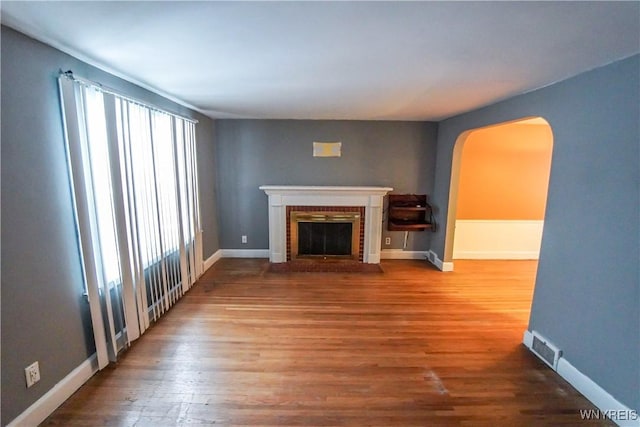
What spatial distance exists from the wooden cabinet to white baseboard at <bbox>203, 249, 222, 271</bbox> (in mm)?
2695

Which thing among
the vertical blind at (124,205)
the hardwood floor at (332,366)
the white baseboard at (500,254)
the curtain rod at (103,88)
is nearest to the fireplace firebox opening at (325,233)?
the hardwood floor at (332,366)

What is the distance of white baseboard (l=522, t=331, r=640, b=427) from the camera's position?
1671mm

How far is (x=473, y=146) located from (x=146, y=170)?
4.34 m

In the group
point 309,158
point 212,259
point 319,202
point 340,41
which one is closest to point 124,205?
point 340,41

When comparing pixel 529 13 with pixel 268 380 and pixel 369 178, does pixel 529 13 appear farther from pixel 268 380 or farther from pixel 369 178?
pixel 369 178

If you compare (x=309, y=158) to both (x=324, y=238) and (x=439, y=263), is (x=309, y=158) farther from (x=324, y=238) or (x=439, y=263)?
(x=439, y=263)

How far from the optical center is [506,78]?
6.95 ft

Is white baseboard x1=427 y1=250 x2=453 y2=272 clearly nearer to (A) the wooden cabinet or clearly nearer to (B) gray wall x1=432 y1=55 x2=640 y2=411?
(A) the wooden cabinet

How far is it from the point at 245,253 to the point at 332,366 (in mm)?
2896

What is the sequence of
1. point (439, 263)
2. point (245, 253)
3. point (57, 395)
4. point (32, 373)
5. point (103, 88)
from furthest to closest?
point (245, 253) < point (439, 263) < point (103, 88) < point (57, 395) < point (32, 373)

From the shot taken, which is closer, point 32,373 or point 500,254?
point 32,373

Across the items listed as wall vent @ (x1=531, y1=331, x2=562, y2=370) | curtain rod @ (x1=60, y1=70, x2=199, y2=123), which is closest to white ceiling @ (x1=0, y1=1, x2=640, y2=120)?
curtain rod @ (x1=60, y1=70, x2=199, y2=123)

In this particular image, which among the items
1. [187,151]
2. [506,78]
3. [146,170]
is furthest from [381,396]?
[187,151]

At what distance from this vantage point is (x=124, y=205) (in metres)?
2.28
